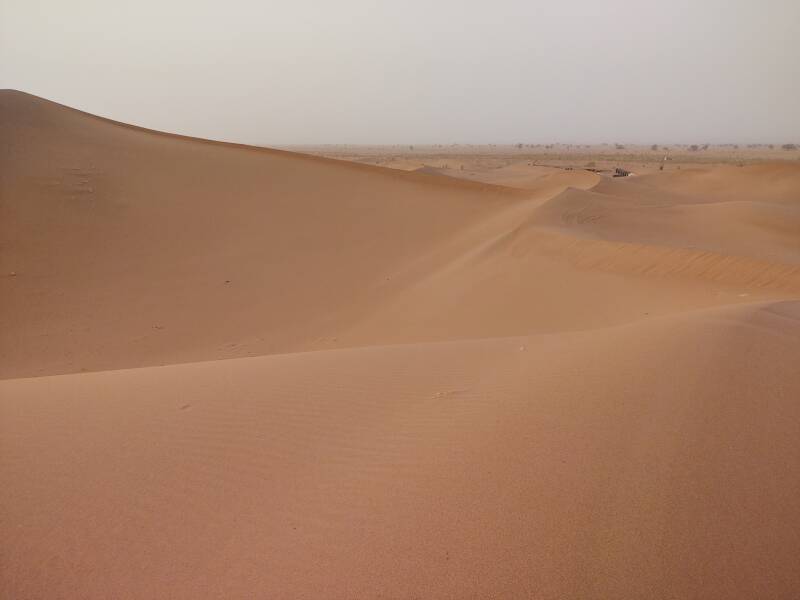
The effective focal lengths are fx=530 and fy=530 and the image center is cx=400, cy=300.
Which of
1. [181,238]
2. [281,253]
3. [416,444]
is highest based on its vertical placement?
[181,238]

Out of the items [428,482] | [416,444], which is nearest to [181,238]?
[416,444]

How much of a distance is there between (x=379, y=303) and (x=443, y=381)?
212 inches

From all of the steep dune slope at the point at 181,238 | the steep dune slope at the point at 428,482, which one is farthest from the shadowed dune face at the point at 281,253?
the steep dune slope at the point at 428,482

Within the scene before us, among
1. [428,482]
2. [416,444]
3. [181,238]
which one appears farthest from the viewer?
[181,238]

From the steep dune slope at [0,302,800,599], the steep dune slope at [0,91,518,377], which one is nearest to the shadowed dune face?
the steep dune slope at [0,91,518,377]

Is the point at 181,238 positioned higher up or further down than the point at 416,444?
higher up

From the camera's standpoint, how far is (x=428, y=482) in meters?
2.46

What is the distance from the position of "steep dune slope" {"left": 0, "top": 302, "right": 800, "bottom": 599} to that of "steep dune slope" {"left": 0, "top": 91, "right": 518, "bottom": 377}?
3.93 m

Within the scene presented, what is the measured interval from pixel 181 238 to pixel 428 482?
34.8 feet

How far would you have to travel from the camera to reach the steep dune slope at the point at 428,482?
1.96 m

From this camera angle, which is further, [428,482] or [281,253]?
[281,253]

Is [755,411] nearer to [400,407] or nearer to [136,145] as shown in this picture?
[400,407]

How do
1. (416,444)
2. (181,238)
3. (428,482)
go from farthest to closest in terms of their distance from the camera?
1. (181,238)
2. (416,444)
3. (428,482)

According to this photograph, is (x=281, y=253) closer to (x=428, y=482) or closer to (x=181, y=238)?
(x=181, y=238)
